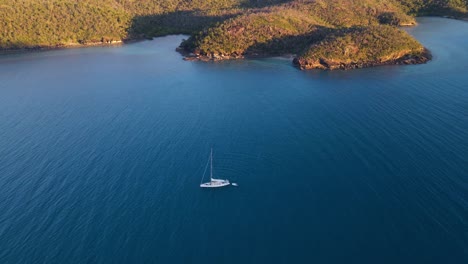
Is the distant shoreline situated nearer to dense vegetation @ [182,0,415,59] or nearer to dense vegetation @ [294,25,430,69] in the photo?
dense vegetation @ [182,0,415,59]

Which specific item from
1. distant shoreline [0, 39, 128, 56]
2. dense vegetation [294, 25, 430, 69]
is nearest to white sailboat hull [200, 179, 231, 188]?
dense vegetation [294, 25, 430, 69]

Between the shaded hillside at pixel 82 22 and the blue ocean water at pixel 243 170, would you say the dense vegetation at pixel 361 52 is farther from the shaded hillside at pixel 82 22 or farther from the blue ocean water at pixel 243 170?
the shaded hillside at pixel 82 22

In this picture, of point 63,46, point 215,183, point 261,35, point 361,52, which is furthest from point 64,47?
point 215,183

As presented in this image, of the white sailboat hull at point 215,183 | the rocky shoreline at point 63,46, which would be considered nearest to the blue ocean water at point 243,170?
the white sailboat hull at point 215,183

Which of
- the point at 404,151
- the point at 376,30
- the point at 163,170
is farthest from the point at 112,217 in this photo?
the point at 376,30

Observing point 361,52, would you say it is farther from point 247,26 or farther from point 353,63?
point 247,26

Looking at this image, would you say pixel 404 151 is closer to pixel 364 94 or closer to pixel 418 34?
pixel 364 94

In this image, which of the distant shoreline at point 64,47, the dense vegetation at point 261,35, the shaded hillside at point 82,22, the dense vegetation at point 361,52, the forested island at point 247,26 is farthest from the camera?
the shaded hillside at point 82,22
